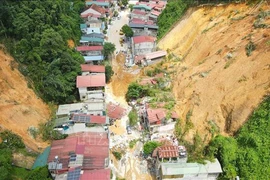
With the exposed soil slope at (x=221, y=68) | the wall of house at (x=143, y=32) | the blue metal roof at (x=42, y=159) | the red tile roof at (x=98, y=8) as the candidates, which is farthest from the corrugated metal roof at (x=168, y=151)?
the red tile roof at (x=98, y=8)

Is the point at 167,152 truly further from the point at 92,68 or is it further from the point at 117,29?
the point at 117,29

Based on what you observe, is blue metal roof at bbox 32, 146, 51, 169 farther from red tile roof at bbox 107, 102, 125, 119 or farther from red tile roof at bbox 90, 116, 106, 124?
red tile roof at bbox 107, 102, 125, 119

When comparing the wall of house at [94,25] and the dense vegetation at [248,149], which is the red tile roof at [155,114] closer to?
the dense vegetation at [248,149]

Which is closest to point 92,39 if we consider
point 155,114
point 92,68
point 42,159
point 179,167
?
point 92,68

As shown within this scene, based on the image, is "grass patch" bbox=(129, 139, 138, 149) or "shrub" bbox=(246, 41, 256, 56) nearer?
"grass patch" bbox=(129, 139, 138, 149)

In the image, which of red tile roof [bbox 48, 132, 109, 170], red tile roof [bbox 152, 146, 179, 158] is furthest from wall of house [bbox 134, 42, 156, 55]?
red tile roof [bbox 152, 146, 179, 158]

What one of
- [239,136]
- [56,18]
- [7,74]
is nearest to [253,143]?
[239,136]
